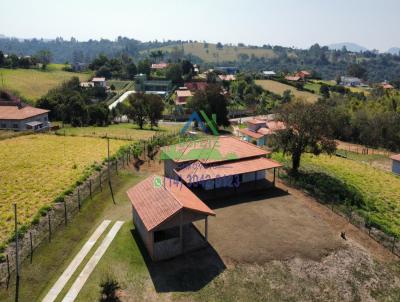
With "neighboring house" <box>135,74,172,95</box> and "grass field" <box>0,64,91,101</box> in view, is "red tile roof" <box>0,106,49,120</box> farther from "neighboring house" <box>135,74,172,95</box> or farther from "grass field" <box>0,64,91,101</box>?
"neighboring house" <box>135,74,172,95</box>

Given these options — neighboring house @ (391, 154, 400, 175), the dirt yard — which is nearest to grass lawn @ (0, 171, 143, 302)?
the dirt yard

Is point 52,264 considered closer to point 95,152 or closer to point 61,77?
point 95,152

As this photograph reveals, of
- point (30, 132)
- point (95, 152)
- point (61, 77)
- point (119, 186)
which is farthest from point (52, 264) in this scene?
point (61, 77)

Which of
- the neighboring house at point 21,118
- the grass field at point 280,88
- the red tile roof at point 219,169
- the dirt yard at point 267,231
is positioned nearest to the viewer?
the dirt yard at point 267,231

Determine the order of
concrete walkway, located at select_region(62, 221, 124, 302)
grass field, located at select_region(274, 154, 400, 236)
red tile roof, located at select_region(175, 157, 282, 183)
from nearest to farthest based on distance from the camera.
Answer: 1. concrete walkway, located at select_region(62, 221, 124, 302)
2. red tile roof, located at select_region(175, 157, 282, 183)
3. grass field, located at select_region(274, 154, 400, 236)

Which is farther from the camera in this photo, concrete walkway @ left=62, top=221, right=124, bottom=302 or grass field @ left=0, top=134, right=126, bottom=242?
grass field @ left=0, top=134, right=126, bottom=242

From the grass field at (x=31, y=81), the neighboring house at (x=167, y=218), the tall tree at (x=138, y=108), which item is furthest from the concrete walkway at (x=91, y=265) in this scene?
the grass field at (x=31, y=81)

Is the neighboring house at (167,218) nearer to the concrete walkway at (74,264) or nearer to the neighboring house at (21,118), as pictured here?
the concrete walkway at (74,264)
